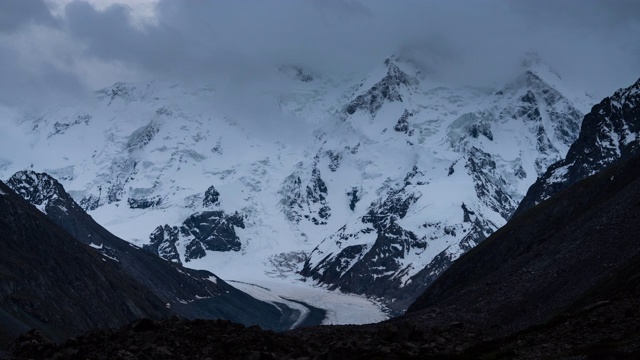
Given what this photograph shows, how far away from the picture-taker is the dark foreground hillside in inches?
2486

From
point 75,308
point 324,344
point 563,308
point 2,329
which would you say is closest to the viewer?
point 324,344

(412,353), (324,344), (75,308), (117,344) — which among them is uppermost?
(75,308)

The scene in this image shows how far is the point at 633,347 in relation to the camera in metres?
53.5

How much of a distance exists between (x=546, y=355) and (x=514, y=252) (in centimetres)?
8898

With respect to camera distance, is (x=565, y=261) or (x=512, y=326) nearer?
(x=512, y=326)

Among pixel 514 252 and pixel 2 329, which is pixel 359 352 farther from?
pixel 514 252

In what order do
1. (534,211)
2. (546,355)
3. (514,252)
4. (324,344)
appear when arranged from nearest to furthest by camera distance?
Answer: 1. (546,355)
2. (324,344)
3. (514,252)
4. (534,211)

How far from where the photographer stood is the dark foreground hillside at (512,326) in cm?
6316

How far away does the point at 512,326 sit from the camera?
92438mm

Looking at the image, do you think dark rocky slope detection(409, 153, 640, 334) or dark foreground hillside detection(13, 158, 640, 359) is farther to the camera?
dark rocky slope detection(409, 153, 640, 334)

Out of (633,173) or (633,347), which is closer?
(633,347)

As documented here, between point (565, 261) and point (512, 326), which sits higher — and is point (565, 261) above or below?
above

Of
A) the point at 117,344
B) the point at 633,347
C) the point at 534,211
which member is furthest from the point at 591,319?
the point at 534,211

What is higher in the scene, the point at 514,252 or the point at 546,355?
the point at 514,252
